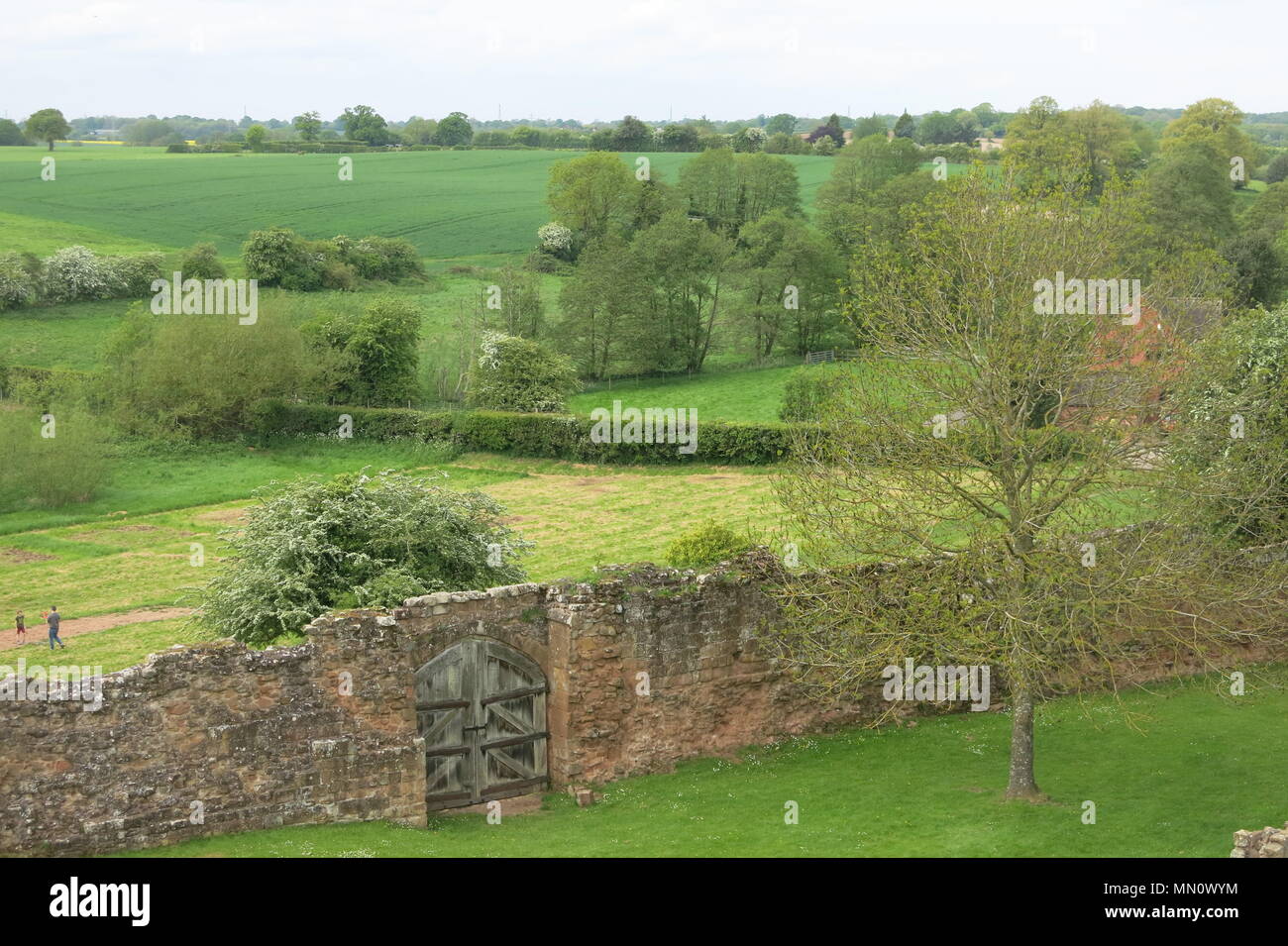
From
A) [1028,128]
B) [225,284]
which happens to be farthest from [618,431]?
[1028,128]

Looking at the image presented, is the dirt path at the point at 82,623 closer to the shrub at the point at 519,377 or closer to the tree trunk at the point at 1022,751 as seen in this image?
the tree trunk at the point at 1022,751

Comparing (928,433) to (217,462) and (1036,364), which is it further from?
(217,462)

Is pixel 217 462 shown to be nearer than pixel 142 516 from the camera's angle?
No

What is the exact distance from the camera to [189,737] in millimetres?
17734

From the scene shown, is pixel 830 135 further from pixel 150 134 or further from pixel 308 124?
pixel 150 134

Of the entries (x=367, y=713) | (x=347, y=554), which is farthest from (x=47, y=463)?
(x=367, y=713)

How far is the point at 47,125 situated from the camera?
147m

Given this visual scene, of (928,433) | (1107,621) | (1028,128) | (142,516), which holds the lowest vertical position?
(142,516)

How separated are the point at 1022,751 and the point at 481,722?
8.07 m

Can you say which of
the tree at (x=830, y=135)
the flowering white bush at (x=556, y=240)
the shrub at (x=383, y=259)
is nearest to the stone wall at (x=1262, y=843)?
the shrub at (x=383, y=259)

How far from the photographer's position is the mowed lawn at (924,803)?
1780 cm

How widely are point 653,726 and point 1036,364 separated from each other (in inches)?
320

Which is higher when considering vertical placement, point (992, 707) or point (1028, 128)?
point (1028, 128)
